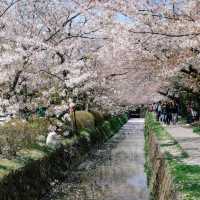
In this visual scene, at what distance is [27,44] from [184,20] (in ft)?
18.8

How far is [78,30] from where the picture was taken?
75.3 feet

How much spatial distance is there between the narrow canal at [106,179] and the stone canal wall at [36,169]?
0.45 m

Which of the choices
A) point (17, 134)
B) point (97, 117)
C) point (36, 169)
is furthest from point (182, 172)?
point (97, 117)

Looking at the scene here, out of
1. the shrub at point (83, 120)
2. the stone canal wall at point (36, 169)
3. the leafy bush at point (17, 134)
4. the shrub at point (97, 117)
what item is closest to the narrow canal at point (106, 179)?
the stone canal wall at point (36, 169)

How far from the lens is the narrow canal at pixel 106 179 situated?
62.0ft

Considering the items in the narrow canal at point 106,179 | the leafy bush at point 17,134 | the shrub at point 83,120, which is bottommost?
the narrow canal at point 106,179

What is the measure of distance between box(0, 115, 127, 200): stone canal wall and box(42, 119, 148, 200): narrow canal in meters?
0.45

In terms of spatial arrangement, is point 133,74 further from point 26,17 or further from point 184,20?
point 184,20

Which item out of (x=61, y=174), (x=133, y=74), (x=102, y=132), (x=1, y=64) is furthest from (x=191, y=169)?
(x=102, y=132)

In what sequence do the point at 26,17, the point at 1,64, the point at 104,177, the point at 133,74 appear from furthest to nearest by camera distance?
the point at 133,74, the point at 104,177, the point at 26,17, the point at 1,64

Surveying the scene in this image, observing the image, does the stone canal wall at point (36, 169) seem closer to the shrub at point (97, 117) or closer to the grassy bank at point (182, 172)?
the grassy bank at point (182, 172)

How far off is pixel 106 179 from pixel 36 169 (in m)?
5.74

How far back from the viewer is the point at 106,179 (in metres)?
23.0

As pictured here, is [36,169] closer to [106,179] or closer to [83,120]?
[106,179]
